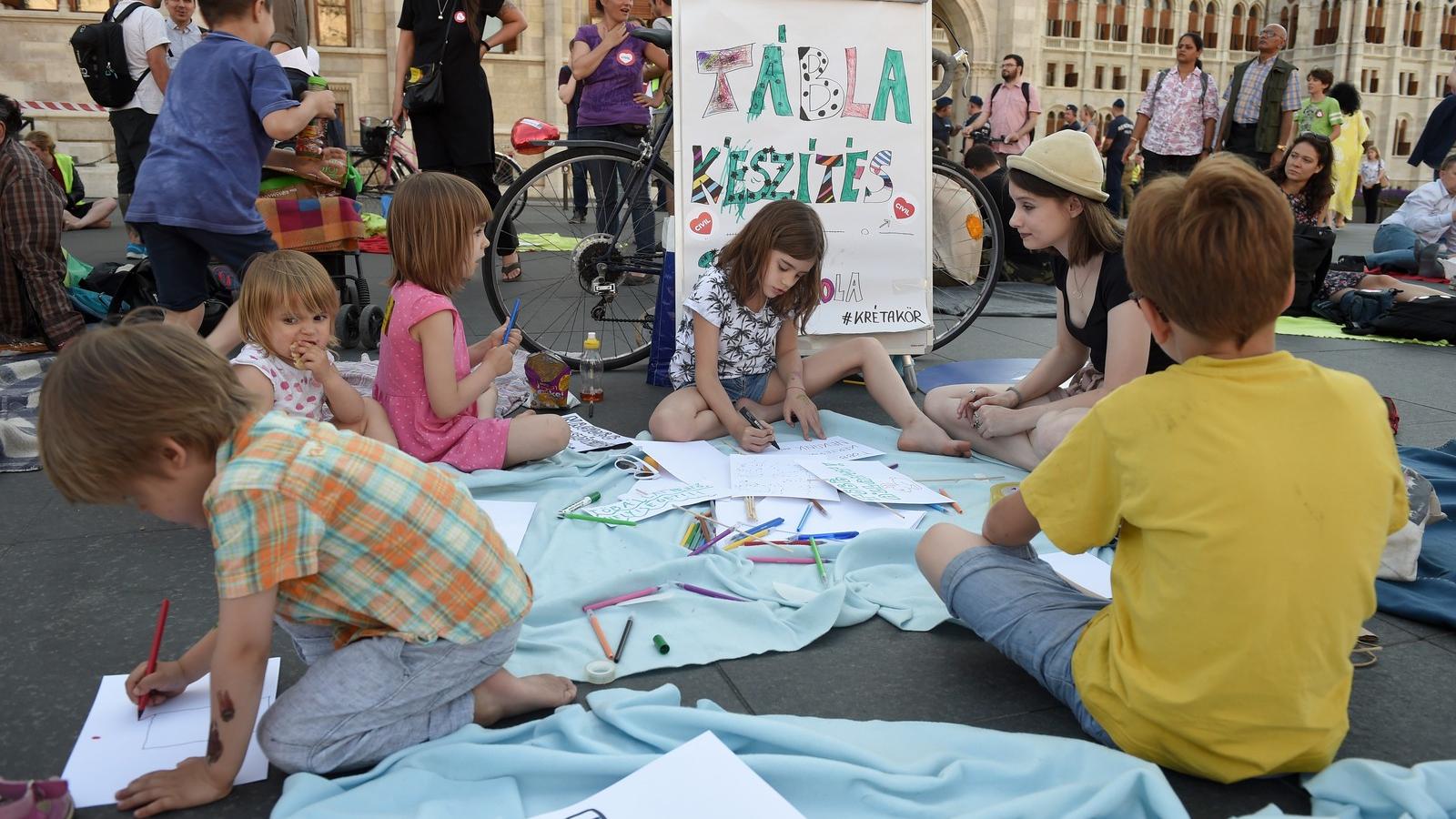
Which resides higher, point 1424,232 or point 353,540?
point 1424,232

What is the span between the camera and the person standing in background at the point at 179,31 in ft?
17.7

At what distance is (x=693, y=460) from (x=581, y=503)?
47cm

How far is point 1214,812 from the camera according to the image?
1.54 meters

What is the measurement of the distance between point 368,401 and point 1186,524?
236 cm

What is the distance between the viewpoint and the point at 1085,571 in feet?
7.67

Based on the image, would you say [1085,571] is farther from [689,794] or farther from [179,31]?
[179,31]

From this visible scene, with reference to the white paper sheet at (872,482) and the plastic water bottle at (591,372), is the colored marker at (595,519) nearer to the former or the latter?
the white paper sheet at (872,482)

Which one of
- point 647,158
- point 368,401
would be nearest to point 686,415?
point 368,401

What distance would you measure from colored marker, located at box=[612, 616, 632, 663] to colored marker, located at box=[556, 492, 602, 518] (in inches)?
26.2

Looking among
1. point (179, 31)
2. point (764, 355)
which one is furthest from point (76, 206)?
point (764, 355)

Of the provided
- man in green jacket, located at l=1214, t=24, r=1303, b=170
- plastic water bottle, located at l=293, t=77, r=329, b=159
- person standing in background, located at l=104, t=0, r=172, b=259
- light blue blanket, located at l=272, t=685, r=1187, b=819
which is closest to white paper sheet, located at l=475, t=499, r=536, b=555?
light blue blanket, located at l=272, t=685, r=1187, b=819

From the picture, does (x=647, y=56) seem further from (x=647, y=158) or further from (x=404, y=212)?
(x=404, y=212)

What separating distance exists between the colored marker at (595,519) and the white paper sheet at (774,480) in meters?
0.34

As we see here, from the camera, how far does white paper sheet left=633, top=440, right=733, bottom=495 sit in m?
3.00
